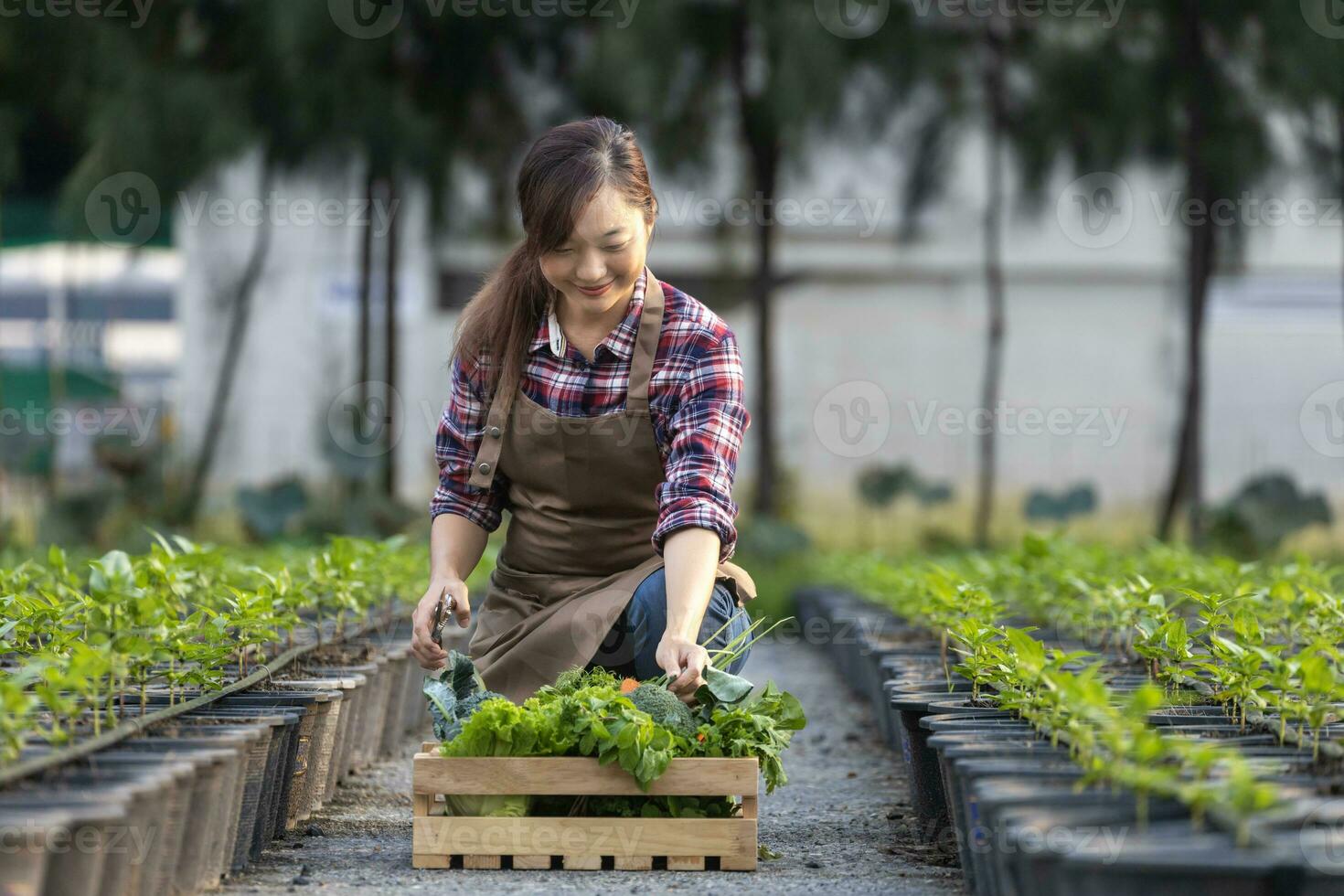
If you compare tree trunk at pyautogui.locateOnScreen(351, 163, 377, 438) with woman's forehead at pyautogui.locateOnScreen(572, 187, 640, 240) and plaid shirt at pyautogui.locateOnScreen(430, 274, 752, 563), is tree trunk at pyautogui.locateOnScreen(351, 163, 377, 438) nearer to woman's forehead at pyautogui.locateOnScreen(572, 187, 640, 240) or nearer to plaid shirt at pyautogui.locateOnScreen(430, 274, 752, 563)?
plaid shirt at pyautogui.locateOnScreen(430, 274, 752, 563)

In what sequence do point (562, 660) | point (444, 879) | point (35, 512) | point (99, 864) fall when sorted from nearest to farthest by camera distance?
point (99, 864) < point (444, 879) < point (562, 660) < point (35, 512)

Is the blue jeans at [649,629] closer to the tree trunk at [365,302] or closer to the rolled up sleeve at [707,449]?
the rolled up sleeve at [707,449]

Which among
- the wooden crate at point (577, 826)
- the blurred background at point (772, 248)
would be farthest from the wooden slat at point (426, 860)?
the blurred background at point (772, 248)

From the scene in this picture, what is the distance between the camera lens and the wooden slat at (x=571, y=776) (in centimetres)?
285

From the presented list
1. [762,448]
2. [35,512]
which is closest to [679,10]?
[762,448]

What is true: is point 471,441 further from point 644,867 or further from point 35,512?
point 35,512

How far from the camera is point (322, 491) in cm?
1059

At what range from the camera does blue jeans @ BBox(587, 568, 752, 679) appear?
10.5 ft

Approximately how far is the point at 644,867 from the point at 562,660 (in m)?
0.52

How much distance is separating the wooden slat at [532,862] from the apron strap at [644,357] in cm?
95

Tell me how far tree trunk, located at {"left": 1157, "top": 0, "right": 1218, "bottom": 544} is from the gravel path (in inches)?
256

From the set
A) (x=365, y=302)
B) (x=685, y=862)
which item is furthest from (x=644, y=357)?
(x=365, y=302)

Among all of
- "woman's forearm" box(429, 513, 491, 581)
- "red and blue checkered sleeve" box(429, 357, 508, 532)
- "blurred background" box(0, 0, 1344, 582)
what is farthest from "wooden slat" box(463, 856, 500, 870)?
"blurred background" box(0, 0, 1344, 582)

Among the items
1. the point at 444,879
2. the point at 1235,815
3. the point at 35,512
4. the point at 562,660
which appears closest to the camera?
the point at 1235,815
